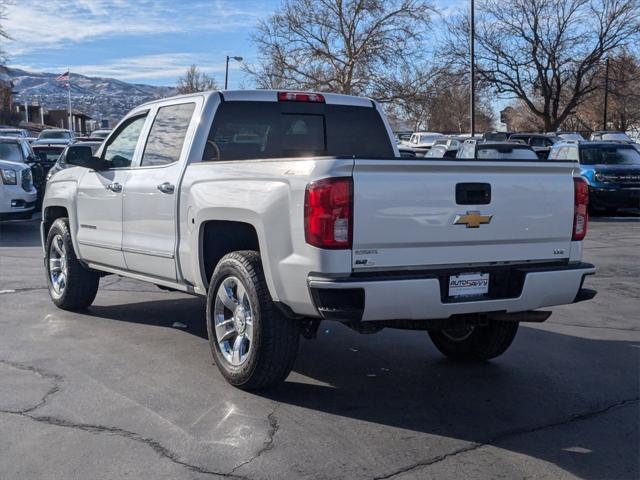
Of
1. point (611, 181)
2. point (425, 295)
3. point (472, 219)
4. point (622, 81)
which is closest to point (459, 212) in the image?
point (472, 219)

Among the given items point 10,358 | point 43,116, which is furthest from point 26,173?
point 43,116

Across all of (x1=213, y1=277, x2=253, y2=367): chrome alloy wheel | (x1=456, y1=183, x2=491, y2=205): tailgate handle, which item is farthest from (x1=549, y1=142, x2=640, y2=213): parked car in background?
(x1=213, y1=277, x2=253, y2=367): chrome alloy wheel

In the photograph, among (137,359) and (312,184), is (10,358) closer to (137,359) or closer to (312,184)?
(137,359)

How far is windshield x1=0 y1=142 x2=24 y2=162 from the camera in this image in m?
17.5

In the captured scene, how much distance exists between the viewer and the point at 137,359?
242 inches

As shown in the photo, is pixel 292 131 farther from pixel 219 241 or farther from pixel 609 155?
pixel 609 155

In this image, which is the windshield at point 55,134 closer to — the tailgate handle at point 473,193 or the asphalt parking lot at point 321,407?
the asphalt parking lot at point 321,407

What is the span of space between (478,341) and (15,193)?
37.5 feet

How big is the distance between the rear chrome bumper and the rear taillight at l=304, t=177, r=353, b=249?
0.23 m

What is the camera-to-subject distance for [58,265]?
8.12m

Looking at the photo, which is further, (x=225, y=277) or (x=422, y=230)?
(x=225, y=277)

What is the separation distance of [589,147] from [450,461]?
1760cm

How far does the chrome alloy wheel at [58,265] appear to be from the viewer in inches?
310

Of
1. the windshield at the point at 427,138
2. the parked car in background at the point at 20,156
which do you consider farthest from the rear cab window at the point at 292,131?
the windshield at the point at 427,138
